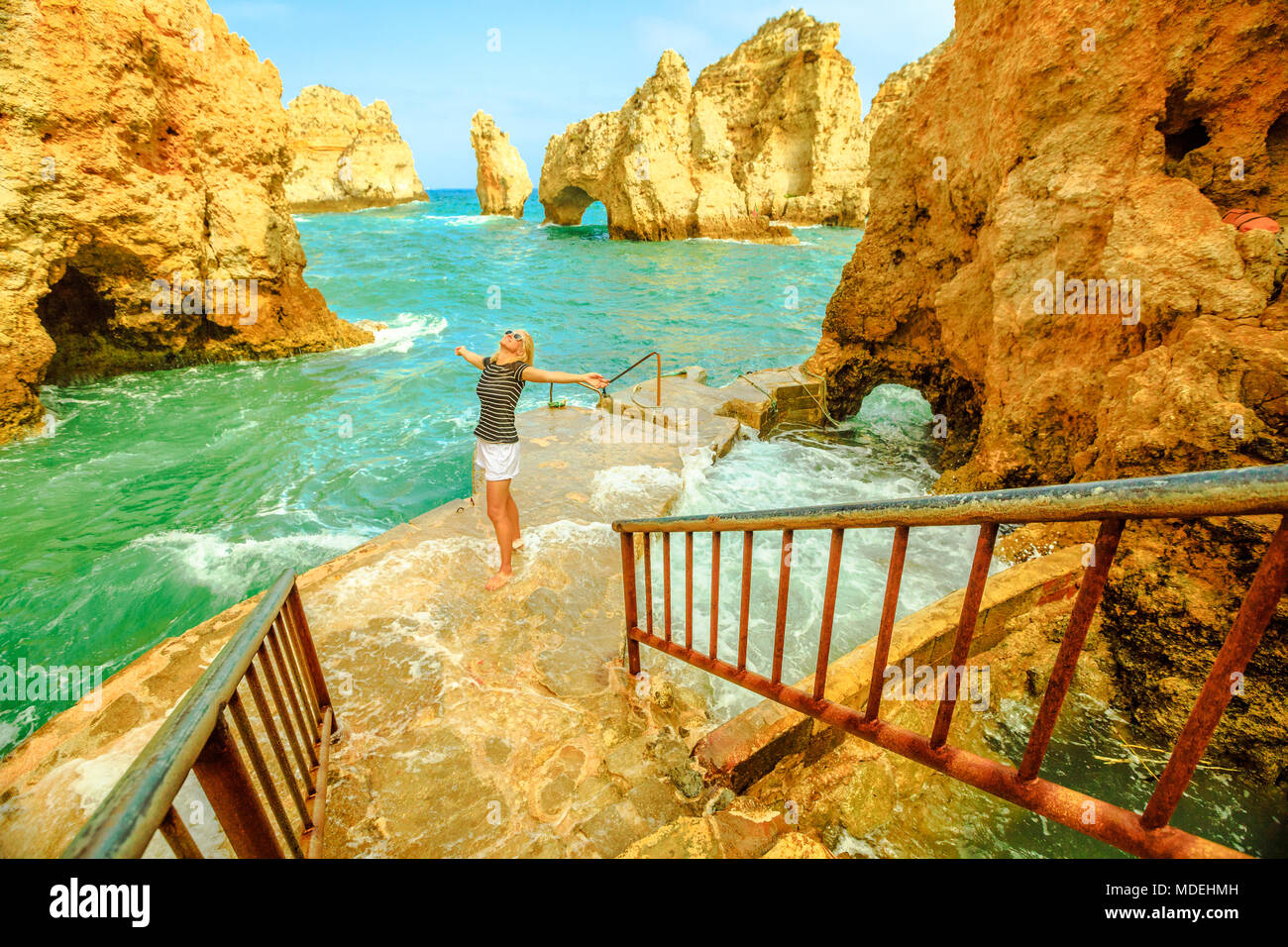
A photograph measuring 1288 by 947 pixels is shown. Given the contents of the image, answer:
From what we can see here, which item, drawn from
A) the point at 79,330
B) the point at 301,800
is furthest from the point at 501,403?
the point at 79,330

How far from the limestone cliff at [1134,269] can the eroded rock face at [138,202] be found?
1393 centimetres

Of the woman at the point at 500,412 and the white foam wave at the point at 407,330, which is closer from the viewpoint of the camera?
the woman at the point at 500,412

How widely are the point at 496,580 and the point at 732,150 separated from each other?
49.4 m

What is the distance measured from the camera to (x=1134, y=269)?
4457 mm

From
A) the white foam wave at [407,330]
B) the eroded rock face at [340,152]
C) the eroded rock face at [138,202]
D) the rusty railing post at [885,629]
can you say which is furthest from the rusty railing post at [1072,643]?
the eroded rock face at [340,152]

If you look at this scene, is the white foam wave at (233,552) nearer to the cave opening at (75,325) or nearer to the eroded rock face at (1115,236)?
the cave opening at (75,325)

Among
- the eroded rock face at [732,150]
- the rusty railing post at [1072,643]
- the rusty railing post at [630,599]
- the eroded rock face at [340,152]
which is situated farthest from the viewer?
the eroded rock face at [340,152]

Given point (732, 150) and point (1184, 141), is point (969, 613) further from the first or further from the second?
point (732, 150)

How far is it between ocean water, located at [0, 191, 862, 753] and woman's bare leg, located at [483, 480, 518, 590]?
3.28 metres

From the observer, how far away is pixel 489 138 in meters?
63.7

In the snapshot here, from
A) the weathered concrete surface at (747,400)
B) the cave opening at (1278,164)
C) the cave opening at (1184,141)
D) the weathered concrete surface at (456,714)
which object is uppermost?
the cave opening at (1184,141)

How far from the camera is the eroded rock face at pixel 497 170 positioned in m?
63.2

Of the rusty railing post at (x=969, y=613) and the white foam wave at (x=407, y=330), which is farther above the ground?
the rusty railing post at (x=969, y=613)

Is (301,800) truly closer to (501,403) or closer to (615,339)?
(501,403)
